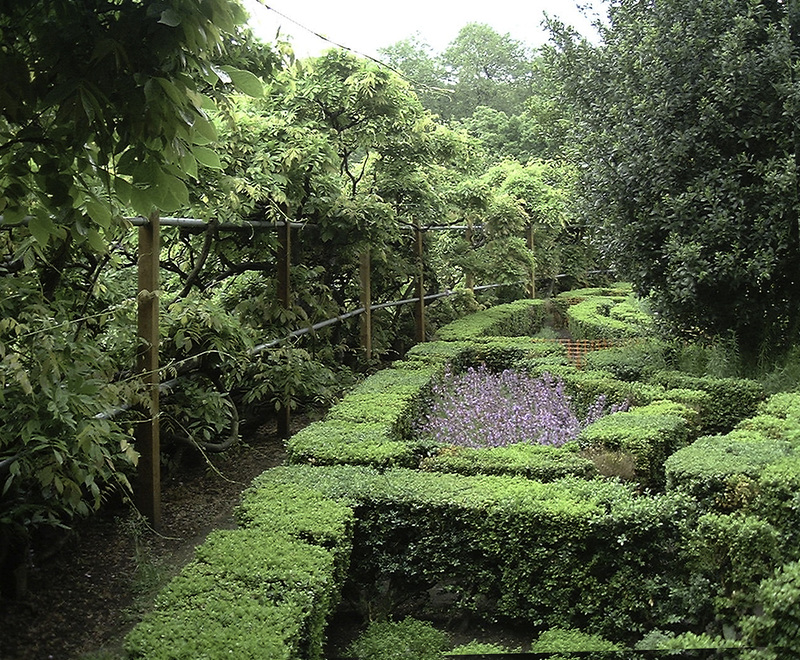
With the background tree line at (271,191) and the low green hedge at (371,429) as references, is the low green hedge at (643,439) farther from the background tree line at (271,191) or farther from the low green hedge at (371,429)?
the background tree line at (271,191)

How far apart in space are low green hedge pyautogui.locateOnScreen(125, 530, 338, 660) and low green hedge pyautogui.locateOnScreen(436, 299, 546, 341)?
7.18 m

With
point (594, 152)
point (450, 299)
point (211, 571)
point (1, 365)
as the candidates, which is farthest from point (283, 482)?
point (450, 299)

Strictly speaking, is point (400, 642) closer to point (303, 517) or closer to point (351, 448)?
point (303, 517)

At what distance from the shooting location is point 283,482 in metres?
4.57

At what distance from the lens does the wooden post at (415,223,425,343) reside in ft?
36.3

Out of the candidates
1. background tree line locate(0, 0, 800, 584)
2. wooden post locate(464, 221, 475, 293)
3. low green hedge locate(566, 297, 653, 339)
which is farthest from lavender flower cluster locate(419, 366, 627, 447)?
wooden post locate(464, 221, 475, 293)

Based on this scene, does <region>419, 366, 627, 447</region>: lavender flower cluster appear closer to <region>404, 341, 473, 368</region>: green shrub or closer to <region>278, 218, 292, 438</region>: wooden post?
<region>404, 341, 473, 368</region>: green shrub

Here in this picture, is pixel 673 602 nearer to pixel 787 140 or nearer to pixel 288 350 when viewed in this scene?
pixel 288 350

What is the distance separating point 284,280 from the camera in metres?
7.21

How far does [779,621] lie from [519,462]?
197 centimetres

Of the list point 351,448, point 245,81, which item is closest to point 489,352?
point 351,448

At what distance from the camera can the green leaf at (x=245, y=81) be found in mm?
1957

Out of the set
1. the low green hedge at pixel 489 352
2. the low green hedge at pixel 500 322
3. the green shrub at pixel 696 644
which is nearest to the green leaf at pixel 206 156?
the green shrub at pixel 696 644

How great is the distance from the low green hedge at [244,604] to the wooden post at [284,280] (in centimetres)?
341
